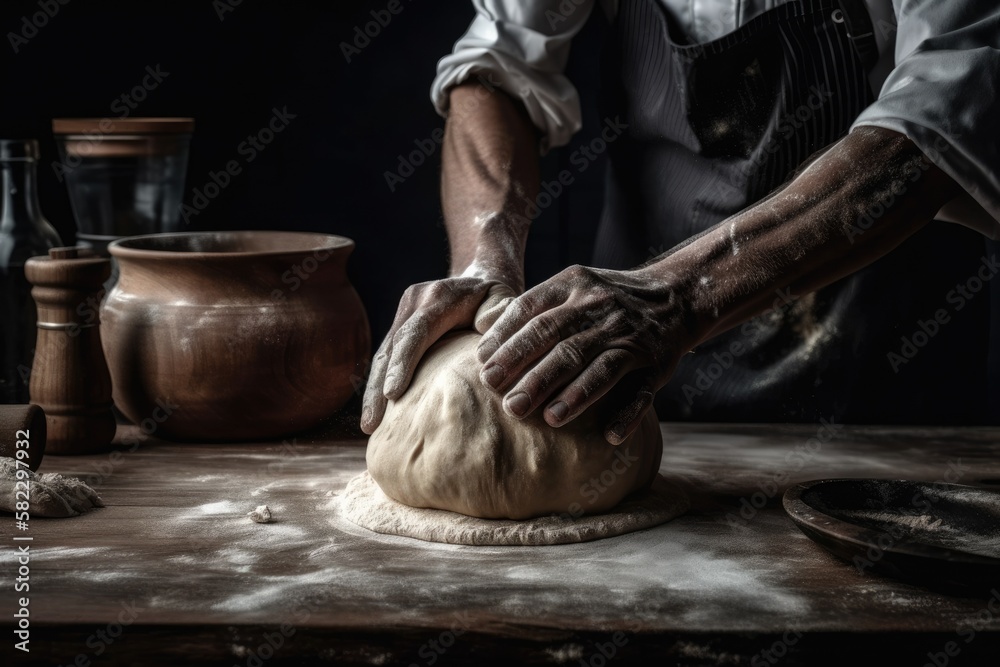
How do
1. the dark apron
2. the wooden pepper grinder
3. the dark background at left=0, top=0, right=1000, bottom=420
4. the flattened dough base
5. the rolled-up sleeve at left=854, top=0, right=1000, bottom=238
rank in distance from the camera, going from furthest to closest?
the dark background at left=0, top=0, right=1000, bottom=420
the dark apron
the wooden pepper grinder
the rolled-up sleeve at left=854, top=0, right=1000, bottom=238
the flattened dough base

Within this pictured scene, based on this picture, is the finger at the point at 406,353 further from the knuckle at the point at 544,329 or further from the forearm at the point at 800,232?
the forearm at the point at 800,232

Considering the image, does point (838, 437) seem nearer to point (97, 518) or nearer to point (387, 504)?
point (387, 504)

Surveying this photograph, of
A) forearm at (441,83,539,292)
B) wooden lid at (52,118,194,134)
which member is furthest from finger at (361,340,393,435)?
wooden lid at (52,118,194,134)

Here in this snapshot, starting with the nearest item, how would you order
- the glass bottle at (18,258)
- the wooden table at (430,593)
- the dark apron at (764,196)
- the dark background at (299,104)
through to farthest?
the wooden table at (430,593) < the dark apron at (764,196) < the glass bottle at (18,258) < the dark background at (299,104)

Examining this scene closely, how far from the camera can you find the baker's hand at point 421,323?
142 cm

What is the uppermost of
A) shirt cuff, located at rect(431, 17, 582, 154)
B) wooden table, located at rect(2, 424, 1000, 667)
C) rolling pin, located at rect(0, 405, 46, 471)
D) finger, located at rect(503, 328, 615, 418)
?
shirt cuff, located at rect(431, 17, 582, 154)

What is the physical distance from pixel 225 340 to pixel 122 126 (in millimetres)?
920

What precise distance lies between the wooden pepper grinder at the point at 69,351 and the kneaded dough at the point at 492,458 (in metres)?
0.57

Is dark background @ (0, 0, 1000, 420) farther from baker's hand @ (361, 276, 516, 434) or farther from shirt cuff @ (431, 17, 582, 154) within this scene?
baker's hand @ (361, 276, 516, 434)

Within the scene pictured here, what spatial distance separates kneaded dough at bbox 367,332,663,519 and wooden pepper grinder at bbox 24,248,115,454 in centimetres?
57

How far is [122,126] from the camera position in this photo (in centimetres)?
229

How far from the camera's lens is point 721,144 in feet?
6.27

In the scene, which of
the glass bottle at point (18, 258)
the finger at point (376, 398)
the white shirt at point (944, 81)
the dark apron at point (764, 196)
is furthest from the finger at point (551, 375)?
the glass bottle at point (18, 258)

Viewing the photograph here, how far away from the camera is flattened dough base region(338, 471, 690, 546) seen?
1270mm
